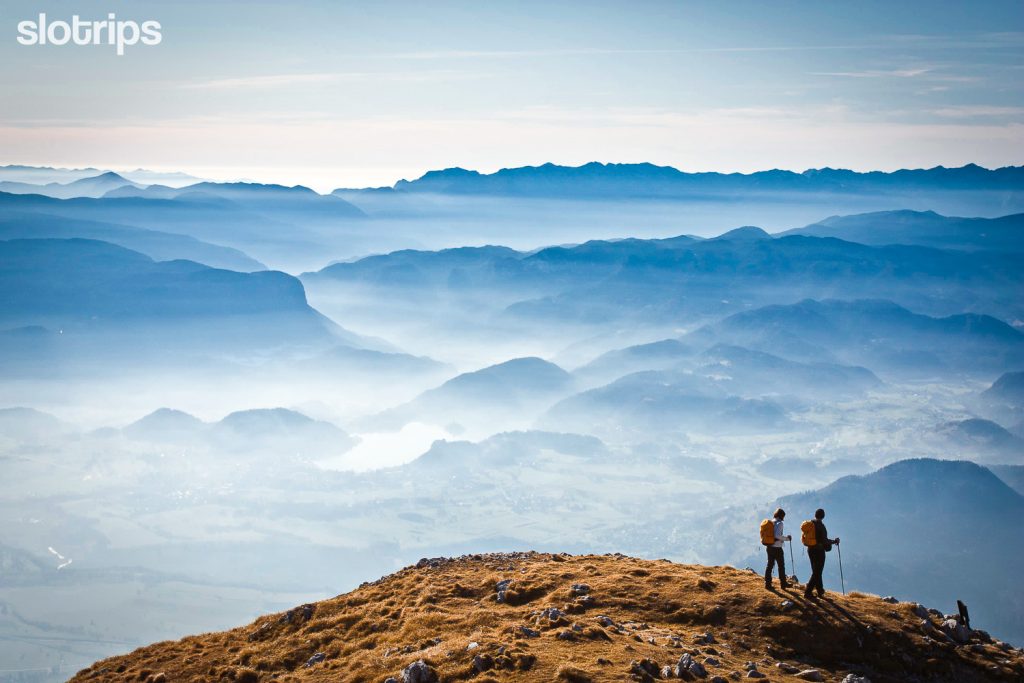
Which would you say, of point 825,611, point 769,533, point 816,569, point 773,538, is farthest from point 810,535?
point 825,611

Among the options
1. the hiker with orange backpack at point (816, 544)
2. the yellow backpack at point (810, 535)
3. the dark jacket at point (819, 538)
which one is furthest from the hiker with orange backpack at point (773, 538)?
the dark jacket at point (819, 538)

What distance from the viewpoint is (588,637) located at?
103ft

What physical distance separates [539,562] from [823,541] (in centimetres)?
1641

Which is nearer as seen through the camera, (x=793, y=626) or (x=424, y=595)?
(x=793, y=626)

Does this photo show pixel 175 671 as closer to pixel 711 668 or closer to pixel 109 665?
pixel 109 665

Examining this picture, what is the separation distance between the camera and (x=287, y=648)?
3831 cm

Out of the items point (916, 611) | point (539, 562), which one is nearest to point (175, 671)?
point (539, 562)

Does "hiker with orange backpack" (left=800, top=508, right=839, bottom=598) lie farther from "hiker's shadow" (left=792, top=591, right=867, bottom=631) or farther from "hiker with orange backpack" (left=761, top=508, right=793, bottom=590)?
"hiker with orange backpack" (left=761, top=508, right=793, bottom=590)

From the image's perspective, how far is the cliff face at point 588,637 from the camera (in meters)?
29.2

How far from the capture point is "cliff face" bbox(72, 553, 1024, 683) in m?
29.2

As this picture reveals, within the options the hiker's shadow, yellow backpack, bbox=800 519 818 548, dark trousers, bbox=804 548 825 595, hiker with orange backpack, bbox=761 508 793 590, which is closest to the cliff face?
the hiker's shadow

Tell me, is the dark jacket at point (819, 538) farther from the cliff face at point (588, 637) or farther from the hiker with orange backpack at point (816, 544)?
the cliff face at point (588, 637)

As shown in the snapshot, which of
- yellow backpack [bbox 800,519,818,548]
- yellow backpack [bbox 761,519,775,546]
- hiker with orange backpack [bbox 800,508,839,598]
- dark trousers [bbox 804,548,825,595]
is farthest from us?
yellow backpack [bbox 761,519,775,546]

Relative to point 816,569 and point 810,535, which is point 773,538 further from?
point 816,569
